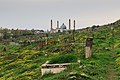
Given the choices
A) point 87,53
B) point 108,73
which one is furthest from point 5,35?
point 108,73

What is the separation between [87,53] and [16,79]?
881 centimetres

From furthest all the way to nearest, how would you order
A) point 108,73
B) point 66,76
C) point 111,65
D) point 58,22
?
point 58,22 → point 111,65 → point 108,73 → point 66,76

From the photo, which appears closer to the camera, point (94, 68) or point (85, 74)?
point (85, 74)

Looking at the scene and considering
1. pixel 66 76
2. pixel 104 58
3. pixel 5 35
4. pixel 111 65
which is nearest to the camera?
pixel 66 76

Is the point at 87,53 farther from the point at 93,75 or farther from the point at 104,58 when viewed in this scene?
the point at 93,75

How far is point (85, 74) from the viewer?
29.4 m

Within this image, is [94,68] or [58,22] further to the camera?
[58,22]

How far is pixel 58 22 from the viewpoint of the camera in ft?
597

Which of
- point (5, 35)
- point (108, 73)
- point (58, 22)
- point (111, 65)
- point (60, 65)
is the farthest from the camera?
point (58, 22)

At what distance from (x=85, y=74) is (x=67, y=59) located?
28.1 ft

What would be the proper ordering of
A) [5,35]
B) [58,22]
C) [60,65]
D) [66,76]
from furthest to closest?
[58,22] < [5,35] < [60,65] < [66,76]

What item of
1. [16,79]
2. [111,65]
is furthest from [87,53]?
[16,79]

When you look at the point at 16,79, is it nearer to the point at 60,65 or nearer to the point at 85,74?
the point at 60,65

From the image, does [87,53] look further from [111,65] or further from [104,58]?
[111,65]
